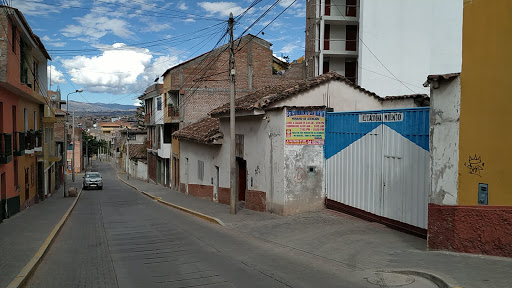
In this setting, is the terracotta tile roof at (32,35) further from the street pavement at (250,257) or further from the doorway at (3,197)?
the street pavement at (250,257)

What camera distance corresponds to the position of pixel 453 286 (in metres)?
5.93

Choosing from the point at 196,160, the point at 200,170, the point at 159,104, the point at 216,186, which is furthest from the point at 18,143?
the point at 159,104

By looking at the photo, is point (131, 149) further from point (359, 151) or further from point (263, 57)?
point (359, 151)

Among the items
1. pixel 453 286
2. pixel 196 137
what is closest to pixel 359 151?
pixel 453 286

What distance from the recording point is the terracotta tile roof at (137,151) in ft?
168

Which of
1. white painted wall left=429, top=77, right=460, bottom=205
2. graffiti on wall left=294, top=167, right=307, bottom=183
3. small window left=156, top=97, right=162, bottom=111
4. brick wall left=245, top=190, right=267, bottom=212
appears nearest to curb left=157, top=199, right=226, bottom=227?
brick wall left=245, top=190, right=267, bottom=212

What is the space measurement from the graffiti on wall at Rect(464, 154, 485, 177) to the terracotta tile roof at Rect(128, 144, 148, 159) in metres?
46.3

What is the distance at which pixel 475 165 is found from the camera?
7.53m

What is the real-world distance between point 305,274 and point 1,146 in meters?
13.4

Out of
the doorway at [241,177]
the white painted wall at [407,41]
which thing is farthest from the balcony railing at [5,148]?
the white painted wall at [407,41]

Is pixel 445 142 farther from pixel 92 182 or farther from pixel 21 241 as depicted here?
pixel 92 182

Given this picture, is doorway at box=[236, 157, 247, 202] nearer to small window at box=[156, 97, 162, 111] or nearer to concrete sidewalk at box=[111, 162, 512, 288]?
concrete sidewalk at box=[111, 162, 512, 288]

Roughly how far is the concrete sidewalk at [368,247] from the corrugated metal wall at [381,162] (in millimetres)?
555

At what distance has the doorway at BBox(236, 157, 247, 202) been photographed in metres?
17.2
